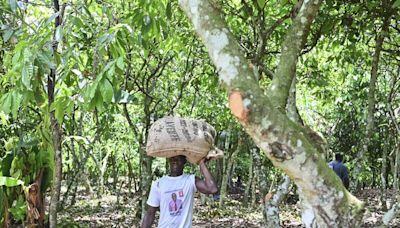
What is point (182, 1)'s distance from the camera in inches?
97.5

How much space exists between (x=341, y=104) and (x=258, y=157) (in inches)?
286

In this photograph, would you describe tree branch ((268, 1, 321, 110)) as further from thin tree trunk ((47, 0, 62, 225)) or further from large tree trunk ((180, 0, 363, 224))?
thin tree trunk ((47, 0, 62, 225))

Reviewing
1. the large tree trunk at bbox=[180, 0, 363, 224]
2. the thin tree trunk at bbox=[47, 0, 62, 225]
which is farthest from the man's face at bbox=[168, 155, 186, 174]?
the large tree trunk at bbox=[180, 0, 363, 224]

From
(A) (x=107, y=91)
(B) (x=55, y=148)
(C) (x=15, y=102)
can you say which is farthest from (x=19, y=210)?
(A) (x=107, y=91)

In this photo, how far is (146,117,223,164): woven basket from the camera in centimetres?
386

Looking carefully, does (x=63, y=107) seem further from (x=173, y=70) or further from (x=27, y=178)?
(x=173, y=70)

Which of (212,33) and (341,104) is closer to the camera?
(212,33)

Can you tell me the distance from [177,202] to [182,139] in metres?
0.49

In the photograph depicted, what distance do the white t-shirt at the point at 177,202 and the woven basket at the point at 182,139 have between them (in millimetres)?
203

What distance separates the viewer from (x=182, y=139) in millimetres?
3848

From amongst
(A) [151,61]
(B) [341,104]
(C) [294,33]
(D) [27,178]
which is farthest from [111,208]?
A: (C) [294,33]

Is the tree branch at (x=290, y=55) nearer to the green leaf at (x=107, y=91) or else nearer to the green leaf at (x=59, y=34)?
the green leaf at (x=107, y=91)

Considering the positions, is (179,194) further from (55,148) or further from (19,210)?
(19,210)

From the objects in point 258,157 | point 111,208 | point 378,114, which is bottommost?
point 111,208
